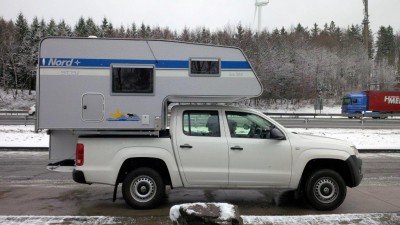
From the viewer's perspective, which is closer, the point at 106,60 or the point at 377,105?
the point at 106,60

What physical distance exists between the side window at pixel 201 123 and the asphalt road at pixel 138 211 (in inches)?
56.9

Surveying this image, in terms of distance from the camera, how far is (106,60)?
23.1 feet

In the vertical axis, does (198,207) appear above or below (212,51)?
below

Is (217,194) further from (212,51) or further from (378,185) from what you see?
(378,185)

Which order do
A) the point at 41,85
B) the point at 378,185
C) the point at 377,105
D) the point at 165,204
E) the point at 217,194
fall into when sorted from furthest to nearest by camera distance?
the point at 377,105, the point at 378,185, the point at 217,194, the point at 165,204, the point at 41,85

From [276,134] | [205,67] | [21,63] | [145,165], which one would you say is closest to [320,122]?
[276,134]

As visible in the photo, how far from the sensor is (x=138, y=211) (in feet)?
23.2

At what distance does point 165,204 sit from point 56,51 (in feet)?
10.8

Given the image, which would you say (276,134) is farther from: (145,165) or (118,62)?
(118,62)

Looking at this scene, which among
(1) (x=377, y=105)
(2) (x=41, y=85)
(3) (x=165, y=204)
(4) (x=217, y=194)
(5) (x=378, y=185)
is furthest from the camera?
(1) (x=377, y=105)

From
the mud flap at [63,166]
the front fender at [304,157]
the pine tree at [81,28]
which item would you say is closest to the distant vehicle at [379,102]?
the front fender at [304,157]

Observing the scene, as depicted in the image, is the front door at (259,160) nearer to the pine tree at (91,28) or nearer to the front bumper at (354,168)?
the front bumper at (354,168)

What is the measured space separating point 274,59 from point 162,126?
59781 millimetres

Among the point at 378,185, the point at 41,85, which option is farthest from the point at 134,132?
the point at 378,185
